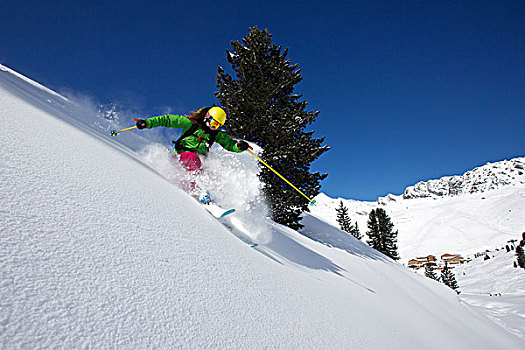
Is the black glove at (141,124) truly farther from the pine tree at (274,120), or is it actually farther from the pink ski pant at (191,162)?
the pine tree at (274,120)

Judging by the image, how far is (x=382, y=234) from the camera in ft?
120

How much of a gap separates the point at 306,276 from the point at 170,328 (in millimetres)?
1900

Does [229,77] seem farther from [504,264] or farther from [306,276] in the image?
[504,264]

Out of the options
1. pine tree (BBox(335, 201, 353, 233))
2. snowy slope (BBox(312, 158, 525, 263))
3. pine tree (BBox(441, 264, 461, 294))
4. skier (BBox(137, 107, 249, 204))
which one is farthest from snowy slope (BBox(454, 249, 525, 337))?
snowy slope (BBox(312, 158, 525, 263))

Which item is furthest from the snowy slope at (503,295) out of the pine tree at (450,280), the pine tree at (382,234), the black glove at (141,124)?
the black glove at (141,124)

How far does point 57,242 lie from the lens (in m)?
0.93

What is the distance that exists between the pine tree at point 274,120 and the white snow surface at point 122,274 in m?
6.13

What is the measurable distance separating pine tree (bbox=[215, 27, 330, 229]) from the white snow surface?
613cm

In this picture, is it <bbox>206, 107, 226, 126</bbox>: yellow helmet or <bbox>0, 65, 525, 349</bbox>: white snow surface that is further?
<bbox>206, 107, 226, 126</bbox>: yellow helmet

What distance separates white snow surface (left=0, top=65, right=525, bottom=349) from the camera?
722 millimetres

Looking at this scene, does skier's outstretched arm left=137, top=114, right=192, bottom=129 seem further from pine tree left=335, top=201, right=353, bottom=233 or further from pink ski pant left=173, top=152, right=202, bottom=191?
pine tree left=335, top=201, right=353, bottom=233

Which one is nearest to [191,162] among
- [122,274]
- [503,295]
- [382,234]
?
[122,274]

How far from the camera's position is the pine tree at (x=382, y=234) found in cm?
3544

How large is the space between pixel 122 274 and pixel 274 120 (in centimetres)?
911
